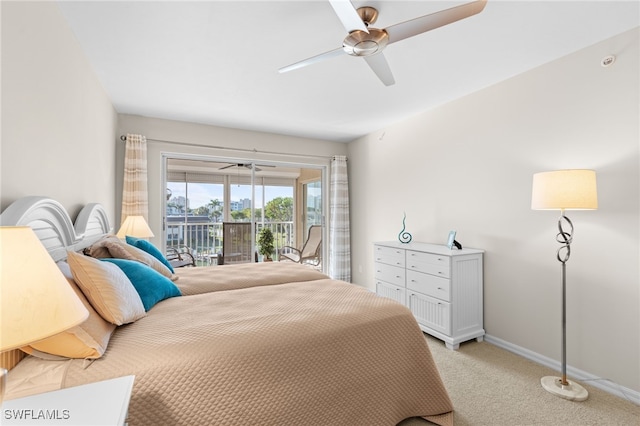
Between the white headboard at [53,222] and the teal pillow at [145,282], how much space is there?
230mm

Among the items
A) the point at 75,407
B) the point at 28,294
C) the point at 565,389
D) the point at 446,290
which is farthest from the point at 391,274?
the point at 28,294

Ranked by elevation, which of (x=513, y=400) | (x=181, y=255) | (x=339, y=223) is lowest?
(x=513, y=400)

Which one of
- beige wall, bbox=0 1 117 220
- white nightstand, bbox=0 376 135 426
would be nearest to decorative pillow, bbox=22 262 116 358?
white nightstand, bbox=0 376 135 426

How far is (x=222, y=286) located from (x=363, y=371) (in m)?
1.28

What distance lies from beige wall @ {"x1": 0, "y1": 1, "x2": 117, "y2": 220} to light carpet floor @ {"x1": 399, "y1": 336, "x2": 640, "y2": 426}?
2495 millimetres

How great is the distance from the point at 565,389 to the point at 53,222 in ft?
11.2

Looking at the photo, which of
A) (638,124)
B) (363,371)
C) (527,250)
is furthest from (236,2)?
(527,250)

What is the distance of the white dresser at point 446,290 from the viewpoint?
2.84 meters

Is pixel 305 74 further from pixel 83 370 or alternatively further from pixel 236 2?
pixel 83 370

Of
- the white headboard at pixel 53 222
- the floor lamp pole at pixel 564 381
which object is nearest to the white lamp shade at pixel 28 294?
the white headboard at pixel 53 222

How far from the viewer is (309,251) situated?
521 centimetres

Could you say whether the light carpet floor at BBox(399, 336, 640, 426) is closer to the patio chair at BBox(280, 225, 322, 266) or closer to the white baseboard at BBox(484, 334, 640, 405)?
the white baseboard at BBox(484, 334, 640, 405)

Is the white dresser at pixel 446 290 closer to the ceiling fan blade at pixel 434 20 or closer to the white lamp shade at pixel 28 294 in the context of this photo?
the ceiling fan blade at pixel 434 20

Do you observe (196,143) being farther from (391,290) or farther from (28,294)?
(28,294)
